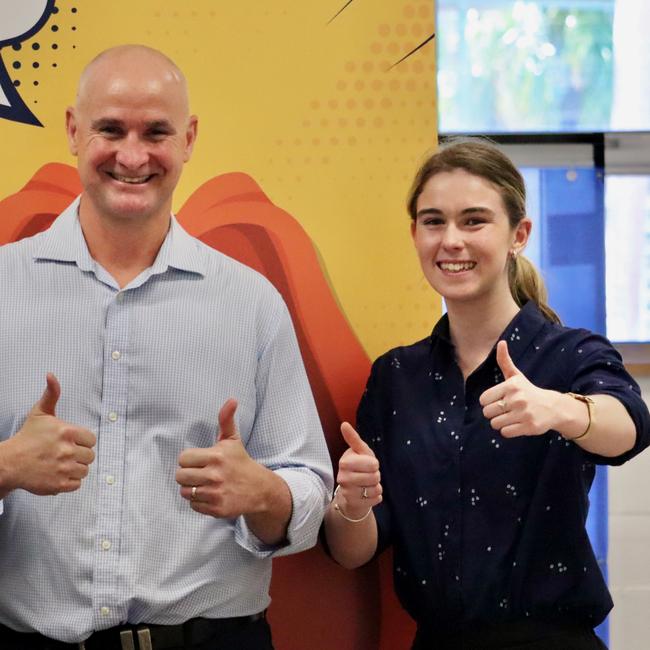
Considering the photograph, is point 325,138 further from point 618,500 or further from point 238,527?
point 618,500

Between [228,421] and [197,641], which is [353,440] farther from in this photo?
[197,641]

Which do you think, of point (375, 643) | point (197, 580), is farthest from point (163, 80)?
point (375, 643)

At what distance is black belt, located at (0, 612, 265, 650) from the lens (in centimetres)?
190

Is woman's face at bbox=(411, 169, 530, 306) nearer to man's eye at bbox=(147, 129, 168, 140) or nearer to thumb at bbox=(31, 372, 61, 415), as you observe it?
man's eye at bbox=(147, 129, 168, 140)

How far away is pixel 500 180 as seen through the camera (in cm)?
228

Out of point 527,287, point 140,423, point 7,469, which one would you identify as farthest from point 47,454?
point 527,287

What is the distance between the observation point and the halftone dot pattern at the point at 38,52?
93.4 inches

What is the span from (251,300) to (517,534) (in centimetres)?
80

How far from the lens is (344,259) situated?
8.22 feet

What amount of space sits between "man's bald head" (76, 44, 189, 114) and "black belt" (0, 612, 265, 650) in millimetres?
1096

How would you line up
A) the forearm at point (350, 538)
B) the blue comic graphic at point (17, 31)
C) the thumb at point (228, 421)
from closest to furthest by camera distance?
the thumb at point (228, 421) < the forearm at point (350, 538) < the blue comic graphic at point (17, 31)

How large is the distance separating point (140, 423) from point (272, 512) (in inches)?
13.3

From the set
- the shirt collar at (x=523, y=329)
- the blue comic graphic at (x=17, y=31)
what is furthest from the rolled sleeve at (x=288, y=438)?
the blue comic graphic at (x=17, y=31)

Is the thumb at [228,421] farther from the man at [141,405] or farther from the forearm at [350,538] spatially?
the forearm at [350,538]
